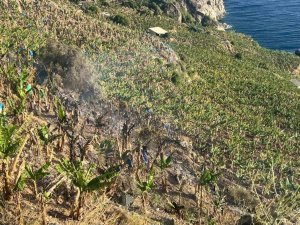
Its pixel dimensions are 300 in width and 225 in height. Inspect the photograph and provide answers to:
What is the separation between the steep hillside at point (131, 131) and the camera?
14492 mm

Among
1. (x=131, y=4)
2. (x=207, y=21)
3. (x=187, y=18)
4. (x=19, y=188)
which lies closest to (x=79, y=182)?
(x=19, y=188)

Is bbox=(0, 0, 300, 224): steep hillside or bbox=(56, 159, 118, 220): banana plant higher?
bbox=(56, 159, 118, 220): banana plant

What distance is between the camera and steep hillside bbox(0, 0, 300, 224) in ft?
47.5

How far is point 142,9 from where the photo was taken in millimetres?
113000

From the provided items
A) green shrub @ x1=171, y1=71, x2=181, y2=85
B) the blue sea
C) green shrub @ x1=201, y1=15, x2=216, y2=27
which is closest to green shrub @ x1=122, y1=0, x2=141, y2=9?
green shrub @ x1=201, y1=15, x2=216, y2=27

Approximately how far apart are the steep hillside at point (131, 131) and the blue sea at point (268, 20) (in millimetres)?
68015

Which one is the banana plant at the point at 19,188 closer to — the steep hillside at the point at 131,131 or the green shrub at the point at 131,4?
the steep hillside at the point at 131,131

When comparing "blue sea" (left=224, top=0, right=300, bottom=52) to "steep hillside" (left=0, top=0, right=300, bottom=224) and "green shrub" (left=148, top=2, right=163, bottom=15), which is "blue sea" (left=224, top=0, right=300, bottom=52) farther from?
"steep hillside" (left=0, top=0, right=300, bottom=224)

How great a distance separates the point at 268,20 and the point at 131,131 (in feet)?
478

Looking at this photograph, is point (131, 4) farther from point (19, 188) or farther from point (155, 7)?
point (19, 188)

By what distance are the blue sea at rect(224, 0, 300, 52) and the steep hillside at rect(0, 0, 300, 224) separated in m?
68.0

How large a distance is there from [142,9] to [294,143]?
251 ft

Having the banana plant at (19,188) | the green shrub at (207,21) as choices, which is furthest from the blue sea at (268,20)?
the banana plant at (19,188)

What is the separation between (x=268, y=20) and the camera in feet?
530
